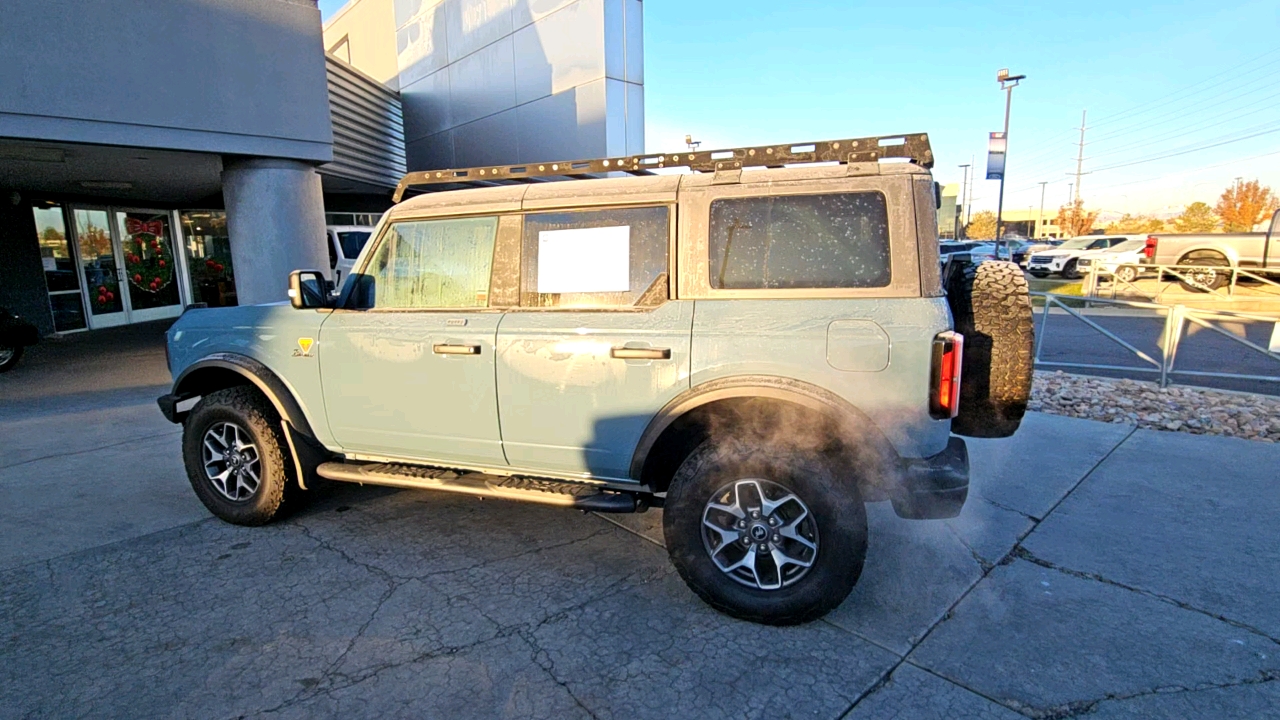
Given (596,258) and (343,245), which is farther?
(343,245)

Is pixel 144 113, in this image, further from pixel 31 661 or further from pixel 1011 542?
pixel 1011 542

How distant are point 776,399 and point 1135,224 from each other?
79507 millimetres

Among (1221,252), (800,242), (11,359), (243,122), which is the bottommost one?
(11,359)

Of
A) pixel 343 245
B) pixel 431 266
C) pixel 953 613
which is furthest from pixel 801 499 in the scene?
pixel 343 245

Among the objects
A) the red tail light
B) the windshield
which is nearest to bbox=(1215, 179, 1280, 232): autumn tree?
the windshield

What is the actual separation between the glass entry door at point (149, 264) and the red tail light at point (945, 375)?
16841 mm

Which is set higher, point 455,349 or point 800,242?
point 800,242

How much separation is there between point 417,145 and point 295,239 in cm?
843

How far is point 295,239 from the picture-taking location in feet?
29.0

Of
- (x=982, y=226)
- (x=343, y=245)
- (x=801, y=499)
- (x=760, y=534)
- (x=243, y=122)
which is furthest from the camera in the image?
(x=982, y=226)

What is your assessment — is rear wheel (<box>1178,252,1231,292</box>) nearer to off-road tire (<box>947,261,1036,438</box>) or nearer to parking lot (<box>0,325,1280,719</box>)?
parking lot (<box>0,325,1280,719</box>)

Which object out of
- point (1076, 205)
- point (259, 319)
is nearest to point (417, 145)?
point (259, 319)

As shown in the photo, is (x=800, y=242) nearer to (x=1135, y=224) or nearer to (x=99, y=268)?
(x=99, y=268)

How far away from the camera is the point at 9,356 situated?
8984 mm
